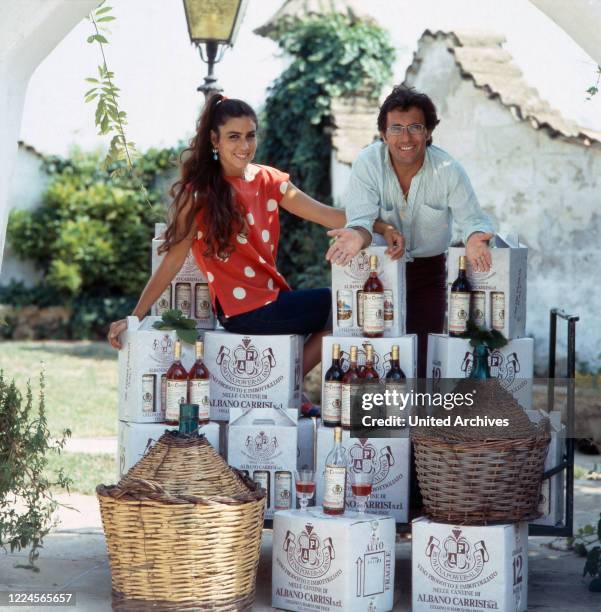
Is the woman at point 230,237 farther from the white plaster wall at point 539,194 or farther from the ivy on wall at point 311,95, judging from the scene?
the ivy on wall at point 311,95

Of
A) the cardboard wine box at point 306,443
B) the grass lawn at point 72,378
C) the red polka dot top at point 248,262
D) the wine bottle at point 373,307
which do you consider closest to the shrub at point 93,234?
the grass lawn at point 72,378

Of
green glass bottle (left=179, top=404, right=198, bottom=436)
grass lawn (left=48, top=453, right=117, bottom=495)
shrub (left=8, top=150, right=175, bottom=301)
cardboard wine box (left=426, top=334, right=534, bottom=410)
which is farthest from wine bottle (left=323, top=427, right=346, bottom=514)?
shrub (left=8, top=150, right=175, bottom=301)

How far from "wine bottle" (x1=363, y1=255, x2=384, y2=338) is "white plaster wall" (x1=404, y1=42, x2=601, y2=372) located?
485 centimetres

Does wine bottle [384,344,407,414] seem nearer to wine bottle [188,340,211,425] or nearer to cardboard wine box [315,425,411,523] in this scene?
cardboard wine box [315,425,411,523]

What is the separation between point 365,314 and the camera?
4742 mm

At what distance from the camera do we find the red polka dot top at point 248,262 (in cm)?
507

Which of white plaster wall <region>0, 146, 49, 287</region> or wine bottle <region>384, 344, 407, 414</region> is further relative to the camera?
white plaster wall <region>0, 146, 49, 287</region>

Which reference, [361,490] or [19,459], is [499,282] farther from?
[19,459]

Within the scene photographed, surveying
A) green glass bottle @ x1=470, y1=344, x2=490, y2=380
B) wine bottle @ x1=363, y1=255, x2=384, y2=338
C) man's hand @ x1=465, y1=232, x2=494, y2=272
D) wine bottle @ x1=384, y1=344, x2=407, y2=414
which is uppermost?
man's hand @ x1=465, y1=232, x2=494, y2=272

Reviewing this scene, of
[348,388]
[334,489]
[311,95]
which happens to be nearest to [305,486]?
[334,489]

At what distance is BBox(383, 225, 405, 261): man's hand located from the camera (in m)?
4.78

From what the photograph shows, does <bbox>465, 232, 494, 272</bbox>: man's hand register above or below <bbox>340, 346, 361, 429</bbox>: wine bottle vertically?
above

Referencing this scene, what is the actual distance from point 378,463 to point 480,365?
0.59 metres

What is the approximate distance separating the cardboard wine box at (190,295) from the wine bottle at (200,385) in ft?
1.69
